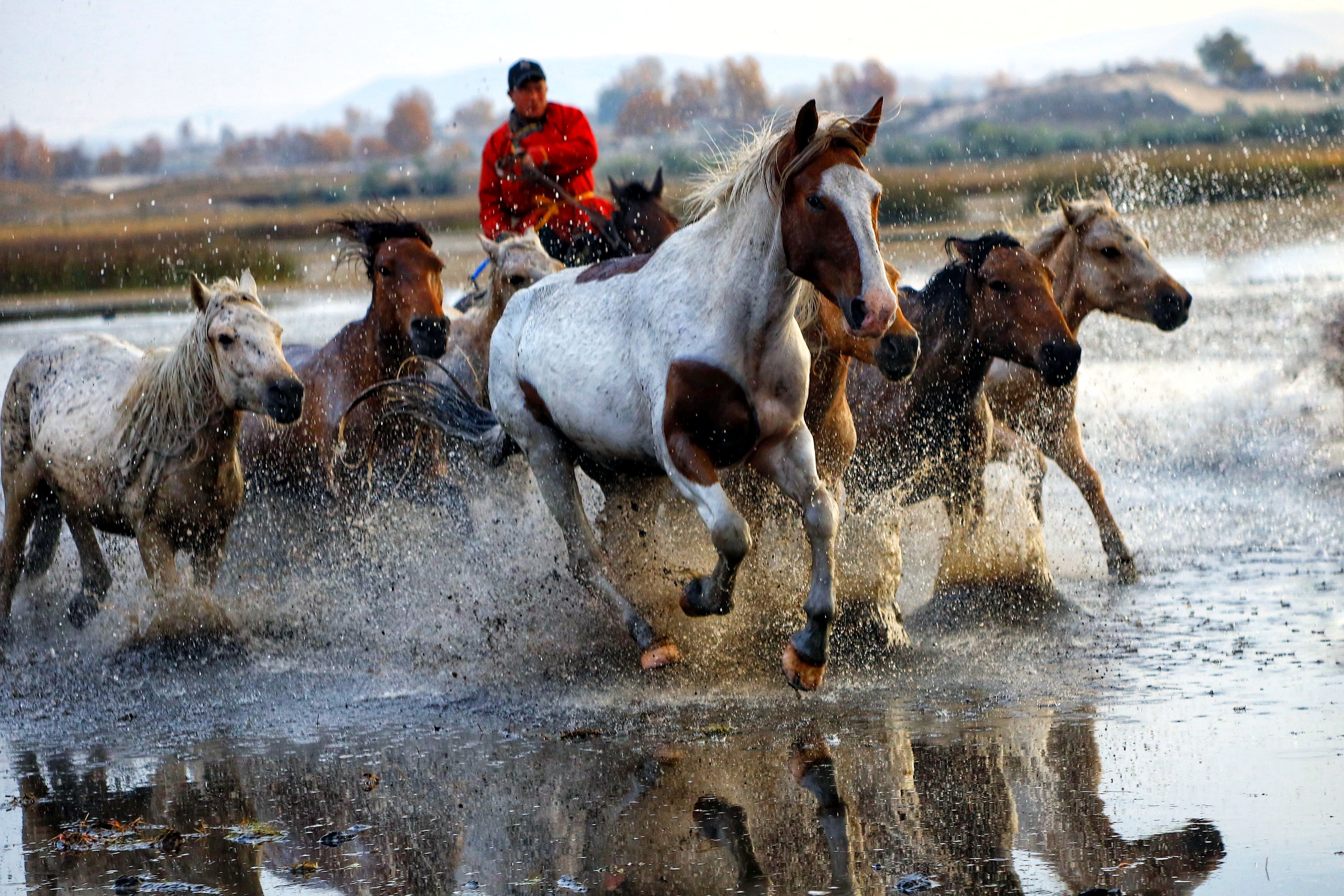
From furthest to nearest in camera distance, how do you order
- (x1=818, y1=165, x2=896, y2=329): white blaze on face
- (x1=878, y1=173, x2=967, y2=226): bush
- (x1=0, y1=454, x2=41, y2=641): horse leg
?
(x1=878, y1=173, x2=967, y2=226): bush, (x1=0, y1=454, x2=41, y2=641): horse leg, (x1=818, y1=165, x2=896, y2=329): white blaze on face

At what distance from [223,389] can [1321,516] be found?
4.95 m

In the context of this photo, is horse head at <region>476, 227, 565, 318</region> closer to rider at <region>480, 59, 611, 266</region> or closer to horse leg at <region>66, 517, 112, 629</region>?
rider at <region>480, 59, 611, 266</region>

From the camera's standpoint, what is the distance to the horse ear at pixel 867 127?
5.05m

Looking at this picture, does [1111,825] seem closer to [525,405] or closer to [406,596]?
[525,405]

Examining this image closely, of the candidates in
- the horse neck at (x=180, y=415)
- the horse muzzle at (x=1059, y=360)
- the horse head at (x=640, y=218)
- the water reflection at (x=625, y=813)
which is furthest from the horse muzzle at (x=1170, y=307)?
the horse neck at (x=180, y=415)

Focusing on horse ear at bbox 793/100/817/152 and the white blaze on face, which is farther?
horse ear at bbox 793/100/817/152

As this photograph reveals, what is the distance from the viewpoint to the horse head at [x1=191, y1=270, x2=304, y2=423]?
20.6 ft

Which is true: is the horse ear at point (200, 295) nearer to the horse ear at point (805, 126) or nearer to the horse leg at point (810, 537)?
the horse leg at point (810, 537)

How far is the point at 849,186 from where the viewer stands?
4918 mm

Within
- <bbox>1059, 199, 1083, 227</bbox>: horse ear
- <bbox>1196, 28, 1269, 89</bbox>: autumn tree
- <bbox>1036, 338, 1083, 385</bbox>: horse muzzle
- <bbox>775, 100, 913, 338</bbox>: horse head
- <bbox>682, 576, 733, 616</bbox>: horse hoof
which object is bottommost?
<bbox>682, 576, 733, 616</bbox>: horse hoof

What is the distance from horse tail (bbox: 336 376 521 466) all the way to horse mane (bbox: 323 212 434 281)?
2.65 feet

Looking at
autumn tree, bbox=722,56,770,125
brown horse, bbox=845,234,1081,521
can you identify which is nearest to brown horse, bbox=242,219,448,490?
brown horse, bbox=845,234,1081,521

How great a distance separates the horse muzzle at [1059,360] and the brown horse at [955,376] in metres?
0.01

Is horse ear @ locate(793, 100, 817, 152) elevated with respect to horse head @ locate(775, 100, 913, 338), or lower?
elevated
